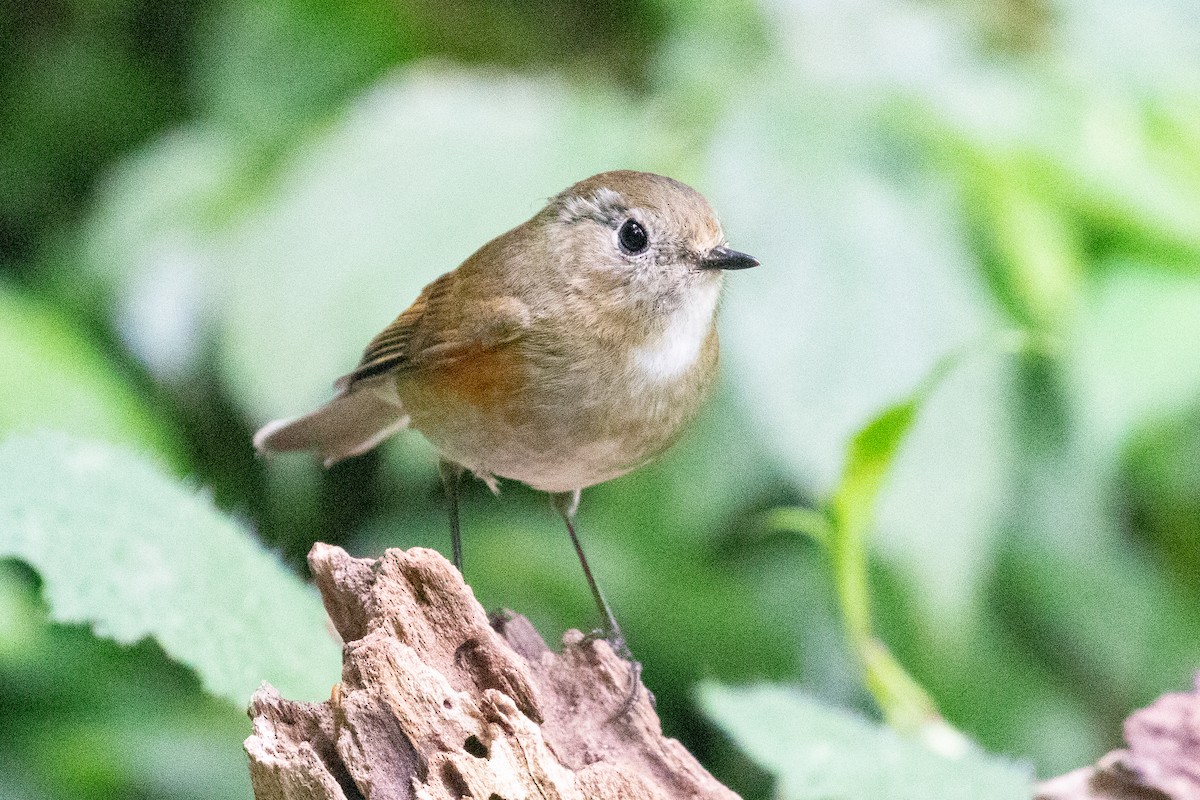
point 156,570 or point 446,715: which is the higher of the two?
point 156,570

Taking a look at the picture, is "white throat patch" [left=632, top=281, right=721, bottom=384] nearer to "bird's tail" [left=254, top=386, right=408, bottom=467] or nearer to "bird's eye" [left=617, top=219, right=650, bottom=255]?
"bird's eye" [left=617, top=219, right=650, bottom=255]

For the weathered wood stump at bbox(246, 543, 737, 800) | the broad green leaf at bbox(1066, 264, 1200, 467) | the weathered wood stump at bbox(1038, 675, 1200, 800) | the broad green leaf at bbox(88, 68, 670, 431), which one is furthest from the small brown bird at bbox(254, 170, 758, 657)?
the broad green leaf at bbox(1066, 264, 1200, 467)

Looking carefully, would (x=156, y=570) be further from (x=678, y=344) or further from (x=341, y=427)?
(x=678, y=344)

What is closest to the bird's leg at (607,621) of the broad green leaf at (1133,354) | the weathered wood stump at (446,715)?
the weathered wood stump at (446,715)

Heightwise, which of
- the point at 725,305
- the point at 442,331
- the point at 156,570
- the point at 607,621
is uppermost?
the point at 725,305

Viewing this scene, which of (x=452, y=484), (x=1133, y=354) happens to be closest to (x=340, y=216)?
(x=452, y=484)

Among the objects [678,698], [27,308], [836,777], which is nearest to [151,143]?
[27,308]
